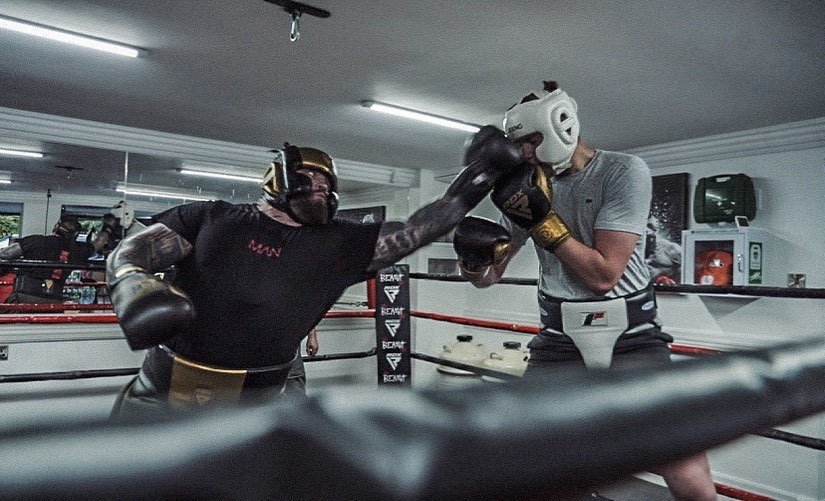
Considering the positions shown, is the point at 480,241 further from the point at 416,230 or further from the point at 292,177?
the point at 292,177

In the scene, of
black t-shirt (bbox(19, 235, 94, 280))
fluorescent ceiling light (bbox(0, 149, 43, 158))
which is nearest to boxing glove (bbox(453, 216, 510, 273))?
black t-shirt (bbox(19, 235, 94, 280))

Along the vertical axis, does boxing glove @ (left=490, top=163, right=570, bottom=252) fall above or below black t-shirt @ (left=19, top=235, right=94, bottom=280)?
above

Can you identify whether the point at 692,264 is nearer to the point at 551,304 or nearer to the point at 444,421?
the point at 551,304

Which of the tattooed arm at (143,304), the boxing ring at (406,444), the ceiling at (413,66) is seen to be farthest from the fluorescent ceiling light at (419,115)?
the boxing ring at (406,444)

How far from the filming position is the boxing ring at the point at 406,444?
18 centimetres

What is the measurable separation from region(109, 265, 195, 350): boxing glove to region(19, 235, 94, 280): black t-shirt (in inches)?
181

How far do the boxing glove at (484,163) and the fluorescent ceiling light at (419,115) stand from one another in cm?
300

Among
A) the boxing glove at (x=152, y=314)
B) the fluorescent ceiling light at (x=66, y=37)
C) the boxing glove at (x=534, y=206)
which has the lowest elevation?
the boxing glove at (x=152, y=314)

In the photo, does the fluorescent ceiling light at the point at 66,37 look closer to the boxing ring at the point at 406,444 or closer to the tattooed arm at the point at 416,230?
the tattooed arm at the point at 416,230

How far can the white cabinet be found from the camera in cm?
469

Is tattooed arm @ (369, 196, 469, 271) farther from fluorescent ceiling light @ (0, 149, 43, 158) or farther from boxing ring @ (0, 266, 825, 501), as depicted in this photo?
fluorescent ceiling light @ (0, 149, 43, 158)

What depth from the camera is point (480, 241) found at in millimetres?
1666

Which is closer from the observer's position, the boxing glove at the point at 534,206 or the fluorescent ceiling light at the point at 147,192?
the boxing glove at the point at 534,206

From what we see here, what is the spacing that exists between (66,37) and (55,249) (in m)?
2.56
